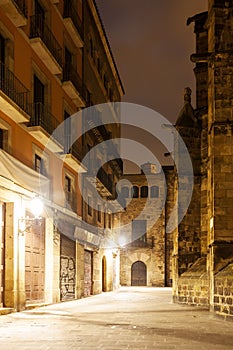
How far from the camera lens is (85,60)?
2364 centimetres

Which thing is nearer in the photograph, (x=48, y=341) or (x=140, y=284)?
(x=48, y=341)

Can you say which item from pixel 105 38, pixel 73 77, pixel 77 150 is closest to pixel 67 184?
pixel 77 150

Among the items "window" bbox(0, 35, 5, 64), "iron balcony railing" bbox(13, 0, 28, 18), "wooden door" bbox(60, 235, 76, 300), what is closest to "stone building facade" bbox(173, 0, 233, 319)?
"wooden door" bbox(60, 235, 76, 300)

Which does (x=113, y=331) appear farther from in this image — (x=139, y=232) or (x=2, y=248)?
(x=139, y=232)

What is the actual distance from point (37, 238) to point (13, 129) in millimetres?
3445

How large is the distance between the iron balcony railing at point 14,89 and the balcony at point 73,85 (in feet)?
12.4

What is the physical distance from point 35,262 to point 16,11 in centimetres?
684

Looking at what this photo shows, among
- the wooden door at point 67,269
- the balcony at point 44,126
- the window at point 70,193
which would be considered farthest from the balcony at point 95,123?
the wooden door at point 67,269

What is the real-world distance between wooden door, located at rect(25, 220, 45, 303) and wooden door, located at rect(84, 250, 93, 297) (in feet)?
21.7

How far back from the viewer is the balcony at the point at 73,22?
19594 millimetres

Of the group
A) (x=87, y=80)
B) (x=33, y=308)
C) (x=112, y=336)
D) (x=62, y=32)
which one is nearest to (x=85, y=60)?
(x=87, y=80)

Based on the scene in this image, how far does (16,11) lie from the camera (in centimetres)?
1385

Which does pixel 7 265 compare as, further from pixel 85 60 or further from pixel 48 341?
pixel 85 60

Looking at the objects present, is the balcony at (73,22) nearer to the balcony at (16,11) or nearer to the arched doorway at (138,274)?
the balcony at (16,11)
